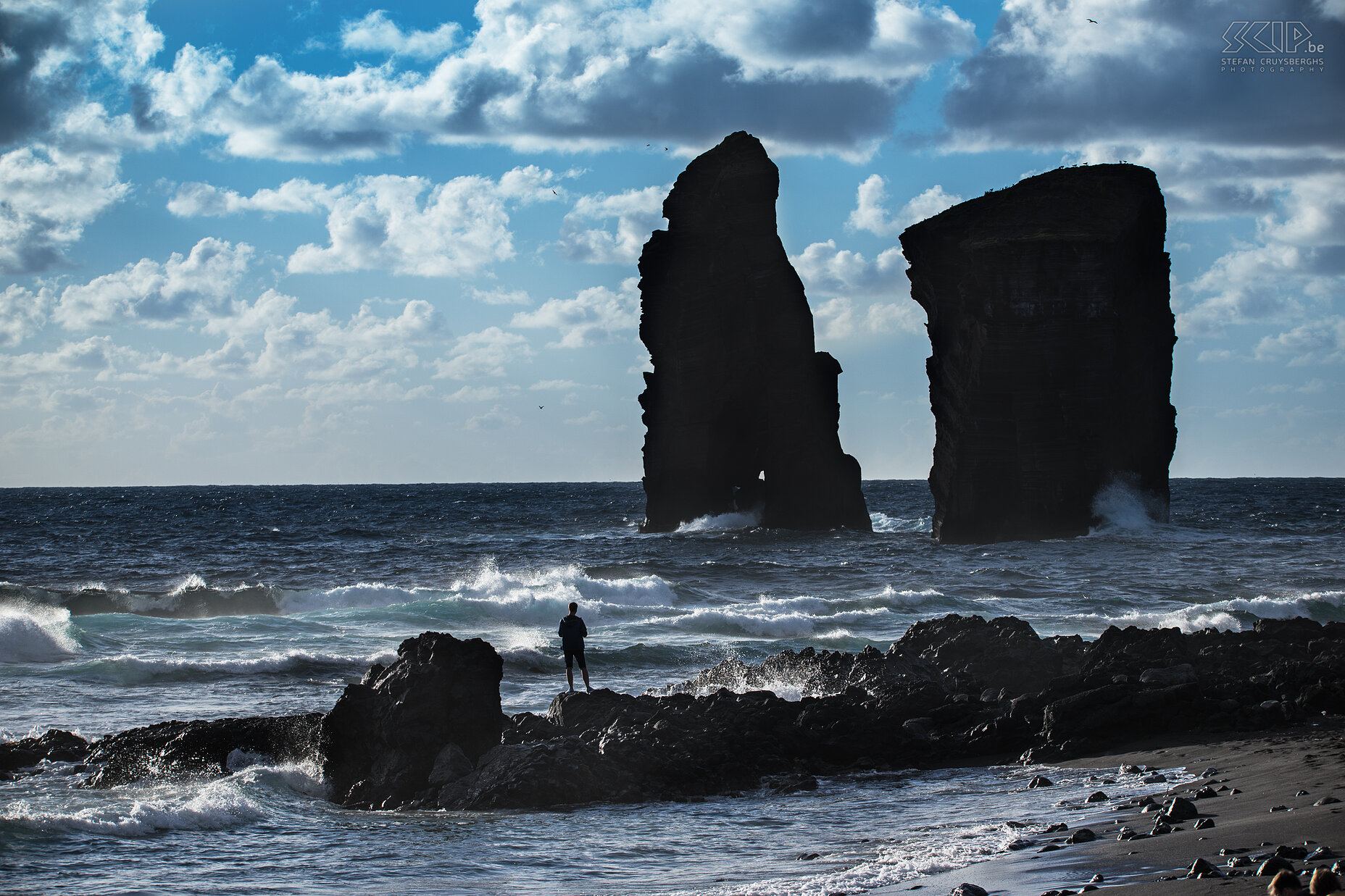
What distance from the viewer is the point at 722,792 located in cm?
1179

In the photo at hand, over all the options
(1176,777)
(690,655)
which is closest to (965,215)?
(690,655)

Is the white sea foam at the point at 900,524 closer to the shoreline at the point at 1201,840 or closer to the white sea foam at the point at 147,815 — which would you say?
the shoreline at the point at 1201,840

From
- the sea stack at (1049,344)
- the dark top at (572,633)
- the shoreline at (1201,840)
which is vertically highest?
the sea stack at (1049,344)

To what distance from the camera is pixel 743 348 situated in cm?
5669

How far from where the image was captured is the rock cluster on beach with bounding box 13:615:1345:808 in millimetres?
11891

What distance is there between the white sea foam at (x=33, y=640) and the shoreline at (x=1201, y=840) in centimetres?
1739

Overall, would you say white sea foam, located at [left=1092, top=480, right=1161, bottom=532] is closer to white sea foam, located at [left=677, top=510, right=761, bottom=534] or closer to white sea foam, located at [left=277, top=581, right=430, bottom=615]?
white sea foam, located at [left=677, top=510, right=761, bottom=534]

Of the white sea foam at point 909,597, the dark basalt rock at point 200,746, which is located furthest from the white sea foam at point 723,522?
the dark basalt rock at point 200,746

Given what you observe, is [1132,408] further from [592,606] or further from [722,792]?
[722,792]

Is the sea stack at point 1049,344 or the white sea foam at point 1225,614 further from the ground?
the sea stack at point 1049,344

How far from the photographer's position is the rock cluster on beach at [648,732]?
468 inches

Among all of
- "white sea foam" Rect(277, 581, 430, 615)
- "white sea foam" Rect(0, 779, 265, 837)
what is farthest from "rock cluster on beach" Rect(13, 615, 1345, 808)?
"white sea foam" Rect(277, 581, 430, 615)

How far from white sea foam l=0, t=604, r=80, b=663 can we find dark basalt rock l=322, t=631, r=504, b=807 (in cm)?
996

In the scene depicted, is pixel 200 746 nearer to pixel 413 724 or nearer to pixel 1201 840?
pixel 413 724
